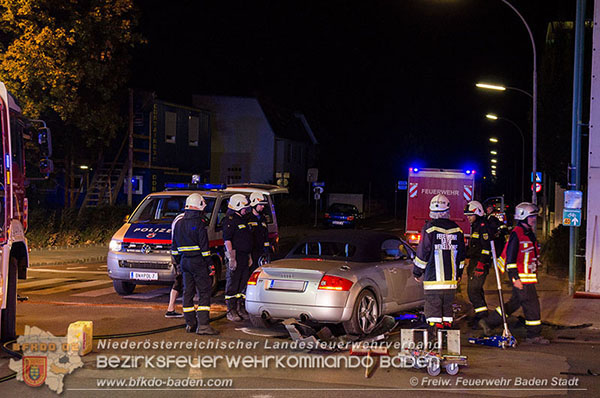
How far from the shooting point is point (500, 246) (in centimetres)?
1230

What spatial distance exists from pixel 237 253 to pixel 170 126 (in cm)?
3109

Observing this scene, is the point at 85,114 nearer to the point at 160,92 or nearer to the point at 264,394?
the point at 160,92

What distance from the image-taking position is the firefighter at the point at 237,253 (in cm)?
1179

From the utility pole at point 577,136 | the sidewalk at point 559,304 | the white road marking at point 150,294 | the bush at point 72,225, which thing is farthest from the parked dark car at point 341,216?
the utility pole at point 577,136

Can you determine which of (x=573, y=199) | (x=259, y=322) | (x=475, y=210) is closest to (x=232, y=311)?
(x=259, y=322)

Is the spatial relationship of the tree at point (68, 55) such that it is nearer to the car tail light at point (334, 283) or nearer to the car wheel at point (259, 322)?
the car wheel at point (259, 322)

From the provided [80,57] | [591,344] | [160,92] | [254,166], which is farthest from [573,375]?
[254,166]

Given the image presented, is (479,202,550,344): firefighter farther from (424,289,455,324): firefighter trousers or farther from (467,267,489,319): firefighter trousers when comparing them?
(424,289,455,324): firefighter trousers

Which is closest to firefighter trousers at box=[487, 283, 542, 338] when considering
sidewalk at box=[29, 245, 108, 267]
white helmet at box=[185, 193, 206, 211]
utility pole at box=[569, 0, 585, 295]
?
white helmet at box=[185, 193, 206, 211]

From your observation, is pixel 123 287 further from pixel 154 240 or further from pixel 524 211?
pixel 524 211

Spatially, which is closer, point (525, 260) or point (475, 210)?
point (525, 260)

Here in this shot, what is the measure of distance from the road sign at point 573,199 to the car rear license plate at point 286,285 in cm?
682

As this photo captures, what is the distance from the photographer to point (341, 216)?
4381 centimetres

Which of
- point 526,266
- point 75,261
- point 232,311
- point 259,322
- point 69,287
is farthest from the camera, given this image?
point 75,261
